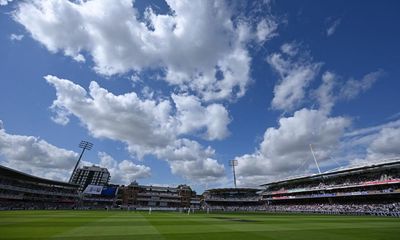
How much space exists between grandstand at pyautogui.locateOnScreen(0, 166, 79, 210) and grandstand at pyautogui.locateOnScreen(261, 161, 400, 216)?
247 ft

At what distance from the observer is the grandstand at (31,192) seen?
6003 centimetres

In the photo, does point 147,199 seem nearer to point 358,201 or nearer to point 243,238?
point 358,201

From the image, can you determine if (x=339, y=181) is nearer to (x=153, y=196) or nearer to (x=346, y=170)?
(x=346, y=170)

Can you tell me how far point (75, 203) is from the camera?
8675cm

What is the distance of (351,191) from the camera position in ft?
187

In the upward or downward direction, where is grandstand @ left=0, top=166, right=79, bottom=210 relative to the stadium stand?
downward

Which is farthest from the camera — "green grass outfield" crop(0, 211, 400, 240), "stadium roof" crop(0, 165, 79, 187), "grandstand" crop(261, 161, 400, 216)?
"stadium roof" crop(0, 165, 79, 187)

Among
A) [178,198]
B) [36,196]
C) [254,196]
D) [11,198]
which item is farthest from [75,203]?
[254,196]

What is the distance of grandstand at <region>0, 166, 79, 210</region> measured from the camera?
60031mm

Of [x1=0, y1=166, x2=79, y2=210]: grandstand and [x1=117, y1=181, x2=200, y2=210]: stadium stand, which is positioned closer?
[x1=0, y1=166, x2=79, y2=210]: grandstand

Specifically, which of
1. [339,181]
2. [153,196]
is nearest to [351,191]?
[339,181]

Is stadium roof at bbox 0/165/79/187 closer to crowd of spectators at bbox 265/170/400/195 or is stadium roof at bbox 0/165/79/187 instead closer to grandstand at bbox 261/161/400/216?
grandstand at bbox 261/161/400/216

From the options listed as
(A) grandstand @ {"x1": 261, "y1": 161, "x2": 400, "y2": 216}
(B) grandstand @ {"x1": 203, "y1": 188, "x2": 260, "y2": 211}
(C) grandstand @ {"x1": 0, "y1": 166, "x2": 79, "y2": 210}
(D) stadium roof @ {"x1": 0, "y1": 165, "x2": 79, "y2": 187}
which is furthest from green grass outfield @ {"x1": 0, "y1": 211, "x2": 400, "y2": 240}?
(B) grandstand @ {"x1": 203, "y1": 188, "x2": 260, "y2": 211}

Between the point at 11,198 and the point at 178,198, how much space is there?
216 feet
